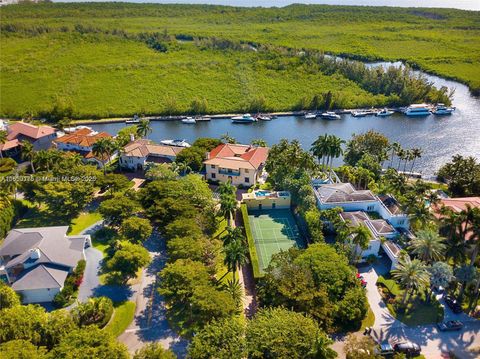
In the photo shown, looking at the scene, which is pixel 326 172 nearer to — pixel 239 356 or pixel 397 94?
pixel 239 356

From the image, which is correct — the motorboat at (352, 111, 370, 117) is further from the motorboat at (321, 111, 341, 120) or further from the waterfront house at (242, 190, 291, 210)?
the waterfront house at (242, 190, 291, 210)

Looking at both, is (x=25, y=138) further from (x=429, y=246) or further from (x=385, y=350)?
(x=429, y=246)

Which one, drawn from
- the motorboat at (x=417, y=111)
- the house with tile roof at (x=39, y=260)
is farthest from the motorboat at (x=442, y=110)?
the house with tile roof at (x=39, y=260)

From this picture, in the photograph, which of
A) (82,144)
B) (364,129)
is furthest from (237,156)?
(364,129)

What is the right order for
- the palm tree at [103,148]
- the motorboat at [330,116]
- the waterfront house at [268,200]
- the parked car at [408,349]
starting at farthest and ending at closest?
1. the motorboat at [330,116]
2. the palm tree at [103,148]
3. the waterfront house at [268,200]
4. the parked car at [408,349]

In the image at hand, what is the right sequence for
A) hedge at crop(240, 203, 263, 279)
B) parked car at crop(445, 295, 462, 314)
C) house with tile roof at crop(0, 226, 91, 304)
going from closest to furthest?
parked car at crop(445, 295, 462, 314) < house with tile roof at crop(0, 226, 91, 304) < hedge at crop(240, 203, 263, 279)

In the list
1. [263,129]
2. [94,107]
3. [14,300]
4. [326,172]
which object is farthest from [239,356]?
[94,107]

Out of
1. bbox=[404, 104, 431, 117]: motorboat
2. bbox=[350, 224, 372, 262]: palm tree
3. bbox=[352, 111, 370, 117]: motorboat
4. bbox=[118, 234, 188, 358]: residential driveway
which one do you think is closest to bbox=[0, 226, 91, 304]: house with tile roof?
bbox=[118, 234, 188, 358]: residential driveway

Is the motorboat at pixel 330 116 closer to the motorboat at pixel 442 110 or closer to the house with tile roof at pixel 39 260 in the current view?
the motorboat at pixel 442 110
